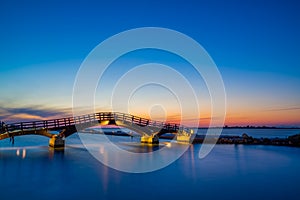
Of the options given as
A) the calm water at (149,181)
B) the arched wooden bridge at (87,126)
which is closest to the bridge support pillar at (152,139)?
the arched wooden bridge at (87,126)

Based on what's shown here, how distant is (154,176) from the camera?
45.2ft

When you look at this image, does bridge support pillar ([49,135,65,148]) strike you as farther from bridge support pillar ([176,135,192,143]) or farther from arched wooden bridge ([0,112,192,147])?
bridge support pillar ([176,135,192,143])

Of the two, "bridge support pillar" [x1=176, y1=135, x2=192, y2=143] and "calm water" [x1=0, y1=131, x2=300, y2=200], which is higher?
"bridge support pillar" [x1=176, y1=135, x2=192, y2=143]

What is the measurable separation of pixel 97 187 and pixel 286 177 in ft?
34.6

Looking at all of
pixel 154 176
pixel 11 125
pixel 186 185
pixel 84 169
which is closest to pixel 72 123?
pixel 11 125

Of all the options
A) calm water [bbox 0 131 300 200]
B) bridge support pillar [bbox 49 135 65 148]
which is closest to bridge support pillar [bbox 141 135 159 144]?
bridge support pillar [bbox 49 135 65 148]

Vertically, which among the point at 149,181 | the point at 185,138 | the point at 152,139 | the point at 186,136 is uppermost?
the point at 186,136

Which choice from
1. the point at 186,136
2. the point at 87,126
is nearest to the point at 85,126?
the point at 87,126

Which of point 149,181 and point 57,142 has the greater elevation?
point 57,142

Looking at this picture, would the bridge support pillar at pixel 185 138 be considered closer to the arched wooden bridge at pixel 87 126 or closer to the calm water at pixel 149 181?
the arched wooden bridge at pixel 87 126

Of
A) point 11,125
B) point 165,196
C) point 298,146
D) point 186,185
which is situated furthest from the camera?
point 298,146

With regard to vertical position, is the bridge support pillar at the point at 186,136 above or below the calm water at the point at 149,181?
above

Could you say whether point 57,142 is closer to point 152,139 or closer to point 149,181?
point 152,139

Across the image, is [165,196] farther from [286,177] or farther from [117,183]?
[286,177]
